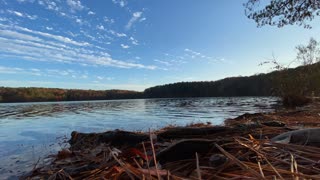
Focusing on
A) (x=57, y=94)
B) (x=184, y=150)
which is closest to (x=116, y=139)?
(x=184, y=150)

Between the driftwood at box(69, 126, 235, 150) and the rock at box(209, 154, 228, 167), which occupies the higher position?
the rock at box(209, 154, 228, 167)

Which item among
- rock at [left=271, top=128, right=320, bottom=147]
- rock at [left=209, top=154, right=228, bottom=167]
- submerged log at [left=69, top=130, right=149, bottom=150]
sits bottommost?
submerged log at [left=69, top=130, right=149, bottom=150]

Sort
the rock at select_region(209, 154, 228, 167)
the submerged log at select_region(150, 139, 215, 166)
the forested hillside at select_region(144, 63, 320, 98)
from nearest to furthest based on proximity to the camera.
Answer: the rock at select_region(209, 154, 228, 167), the submerged log at select_region(150, 139, 215, 166), the forested hillside at select_region(144, 63, 320, 98)

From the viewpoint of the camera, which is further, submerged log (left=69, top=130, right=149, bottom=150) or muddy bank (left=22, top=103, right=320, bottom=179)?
submerged log (left=69, top=130, right=149, bottom=150)

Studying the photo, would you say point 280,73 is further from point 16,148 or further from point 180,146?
point 180,146

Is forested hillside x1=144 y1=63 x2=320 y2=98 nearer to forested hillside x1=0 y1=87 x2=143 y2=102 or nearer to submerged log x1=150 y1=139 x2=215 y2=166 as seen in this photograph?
forested hillside x1=0 y1=87 x2=143 y2=102

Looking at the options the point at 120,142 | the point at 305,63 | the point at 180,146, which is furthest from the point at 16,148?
the point at 305,63

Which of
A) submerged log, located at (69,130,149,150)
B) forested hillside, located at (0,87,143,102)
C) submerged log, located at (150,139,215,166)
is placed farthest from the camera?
forested hillside, located at (0,87,143,102)

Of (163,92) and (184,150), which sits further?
(163,92)

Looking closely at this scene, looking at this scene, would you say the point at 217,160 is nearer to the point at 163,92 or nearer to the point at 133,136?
the point at 133,136

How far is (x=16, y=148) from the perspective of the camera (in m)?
11.1

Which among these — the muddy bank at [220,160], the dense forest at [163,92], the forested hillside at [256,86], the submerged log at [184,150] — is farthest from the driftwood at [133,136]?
the dense forest at [163,92]

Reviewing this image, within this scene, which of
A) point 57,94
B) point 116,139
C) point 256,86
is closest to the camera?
point 116,139

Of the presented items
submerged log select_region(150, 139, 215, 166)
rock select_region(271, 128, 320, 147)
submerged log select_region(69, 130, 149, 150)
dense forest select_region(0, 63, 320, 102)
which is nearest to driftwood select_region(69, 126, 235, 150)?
submerged log select_region(69, 130, 149, 150)
